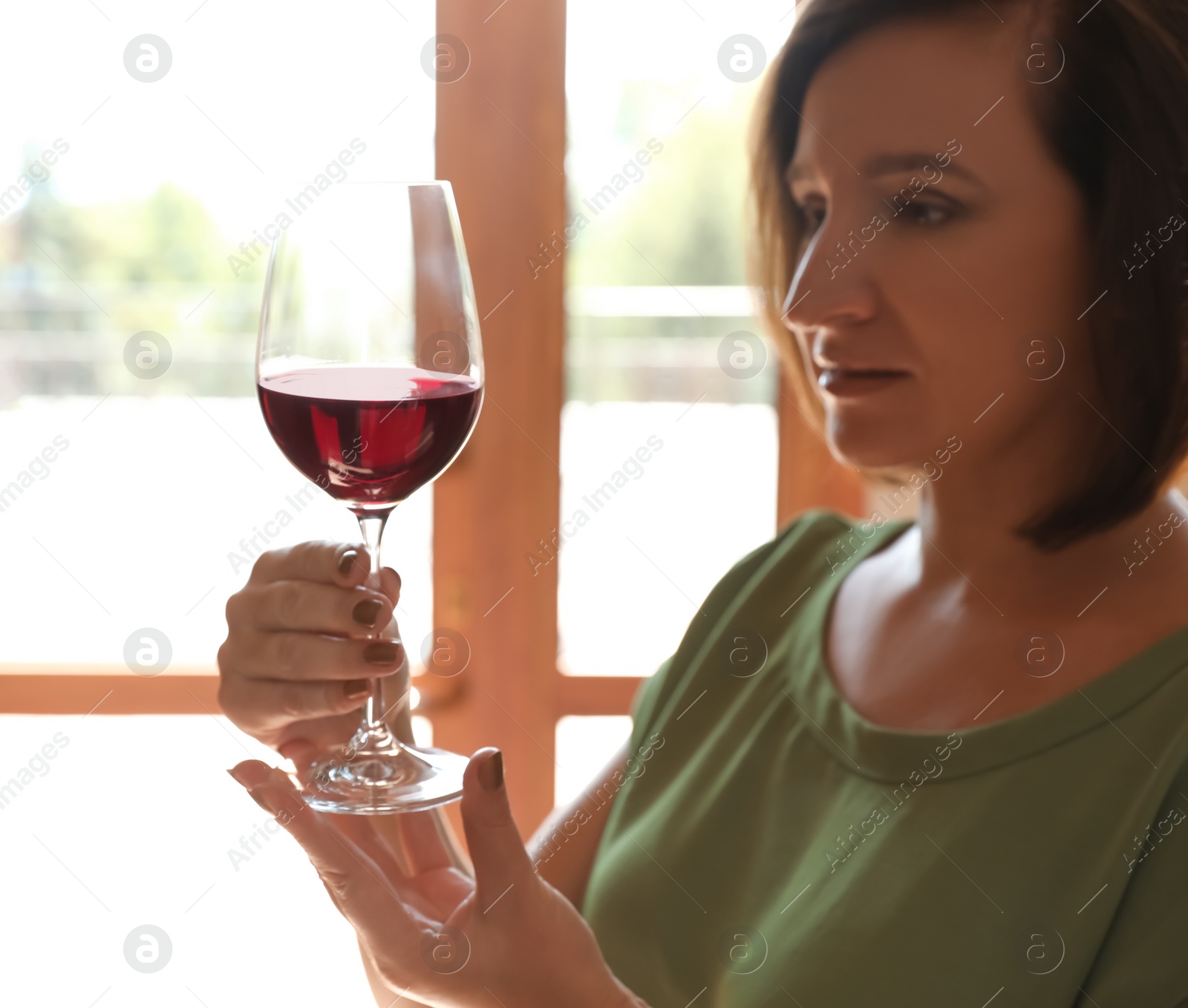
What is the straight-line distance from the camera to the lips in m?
0.95

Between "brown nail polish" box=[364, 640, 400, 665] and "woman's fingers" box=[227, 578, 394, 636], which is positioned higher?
"woman's fingers" box=[227, 578, 394, 636]

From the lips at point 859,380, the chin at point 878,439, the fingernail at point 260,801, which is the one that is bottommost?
the fingernail at point 260,801

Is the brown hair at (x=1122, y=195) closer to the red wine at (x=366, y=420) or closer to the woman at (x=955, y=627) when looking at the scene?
the woman at (x=955, y=627)

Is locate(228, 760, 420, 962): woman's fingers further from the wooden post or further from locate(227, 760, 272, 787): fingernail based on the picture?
the wooden post

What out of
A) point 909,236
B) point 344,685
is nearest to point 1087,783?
Answer: point 909,236

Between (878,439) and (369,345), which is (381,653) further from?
(878,439)

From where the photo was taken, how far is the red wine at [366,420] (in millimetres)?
711

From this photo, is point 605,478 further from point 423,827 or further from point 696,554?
point 423,827

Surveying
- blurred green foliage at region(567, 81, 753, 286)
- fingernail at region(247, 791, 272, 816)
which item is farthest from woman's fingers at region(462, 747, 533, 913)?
blurred green foliage at region(567, 81, 753, 286)

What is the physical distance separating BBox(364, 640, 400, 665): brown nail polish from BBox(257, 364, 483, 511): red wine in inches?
4.1

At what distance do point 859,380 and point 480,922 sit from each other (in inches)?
21.4

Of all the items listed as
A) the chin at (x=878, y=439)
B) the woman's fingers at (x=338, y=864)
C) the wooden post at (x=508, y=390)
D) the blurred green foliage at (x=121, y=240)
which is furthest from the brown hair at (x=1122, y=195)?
the blurred green foliage at (x=121, y=240)

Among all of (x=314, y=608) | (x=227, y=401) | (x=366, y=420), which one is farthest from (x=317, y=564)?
(x=227, y=401)

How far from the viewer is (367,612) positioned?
788 millimetres
